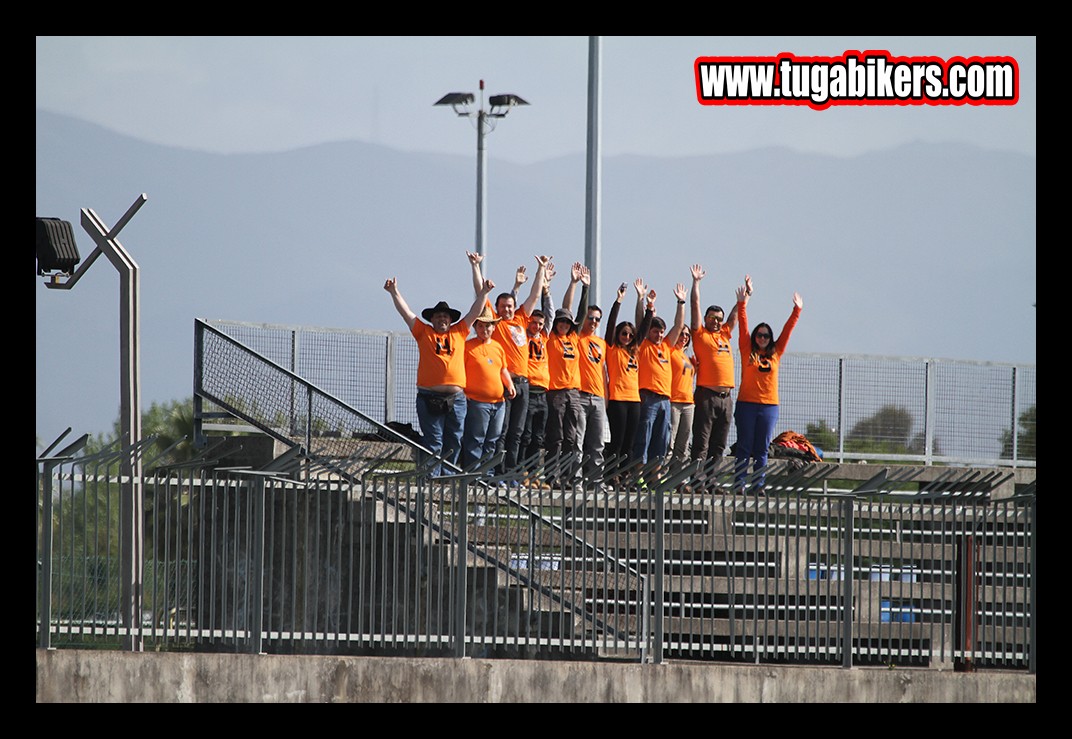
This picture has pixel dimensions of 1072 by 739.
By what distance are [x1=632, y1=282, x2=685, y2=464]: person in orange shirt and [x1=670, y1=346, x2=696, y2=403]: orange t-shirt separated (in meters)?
0.41

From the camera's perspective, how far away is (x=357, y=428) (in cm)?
1759

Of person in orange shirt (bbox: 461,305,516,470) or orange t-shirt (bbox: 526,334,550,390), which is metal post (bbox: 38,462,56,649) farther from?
orange t-shirt (bbox: 526,334,550,390)

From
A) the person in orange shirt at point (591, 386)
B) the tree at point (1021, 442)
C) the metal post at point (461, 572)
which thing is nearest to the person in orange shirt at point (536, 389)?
the person in orange shirt at point (591, 386)

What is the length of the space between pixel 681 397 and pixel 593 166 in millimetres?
6116

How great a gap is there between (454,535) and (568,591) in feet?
3.41

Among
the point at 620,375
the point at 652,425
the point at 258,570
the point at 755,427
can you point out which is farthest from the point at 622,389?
the point at 258,570

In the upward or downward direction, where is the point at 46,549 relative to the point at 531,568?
upward

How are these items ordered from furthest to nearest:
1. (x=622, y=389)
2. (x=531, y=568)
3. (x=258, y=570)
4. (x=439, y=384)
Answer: (x=622, y=389)
(x=439, y=384)
(x=531, y=568)
(x=258, y=570)

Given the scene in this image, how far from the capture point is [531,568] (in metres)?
13.3

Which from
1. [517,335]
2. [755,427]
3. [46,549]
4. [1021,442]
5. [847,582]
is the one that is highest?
[517,335]

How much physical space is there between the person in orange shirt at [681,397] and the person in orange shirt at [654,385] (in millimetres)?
425

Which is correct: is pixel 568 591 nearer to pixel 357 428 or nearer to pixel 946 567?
pixel 946 567

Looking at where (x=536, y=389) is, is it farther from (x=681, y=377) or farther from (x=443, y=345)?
(x=681, y=377)

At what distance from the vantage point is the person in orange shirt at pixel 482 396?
53.7 feet
